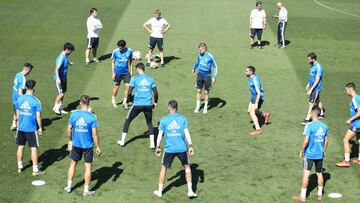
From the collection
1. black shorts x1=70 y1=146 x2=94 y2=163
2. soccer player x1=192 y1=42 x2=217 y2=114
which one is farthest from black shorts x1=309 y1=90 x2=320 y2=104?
black shorts x1=70 y1=146 x2=94 y2=163

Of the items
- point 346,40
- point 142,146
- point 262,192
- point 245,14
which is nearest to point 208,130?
point 142,146

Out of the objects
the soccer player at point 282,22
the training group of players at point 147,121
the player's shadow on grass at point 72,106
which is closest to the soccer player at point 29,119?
the training group of players at point 147,121

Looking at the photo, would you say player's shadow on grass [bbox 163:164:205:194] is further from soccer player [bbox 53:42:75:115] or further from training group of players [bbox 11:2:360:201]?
soccer player [bbox 53:42:75:115]

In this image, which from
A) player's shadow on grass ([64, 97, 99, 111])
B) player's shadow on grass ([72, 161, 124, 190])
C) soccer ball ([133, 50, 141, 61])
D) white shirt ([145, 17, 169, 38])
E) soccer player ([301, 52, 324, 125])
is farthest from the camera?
soccer ball ([133, 50, 141, 61])

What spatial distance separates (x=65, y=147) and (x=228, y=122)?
5.51 m

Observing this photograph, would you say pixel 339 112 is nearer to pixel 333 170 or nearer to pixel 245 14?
pixel 333 170

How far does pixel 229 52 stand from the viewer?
86.3ft

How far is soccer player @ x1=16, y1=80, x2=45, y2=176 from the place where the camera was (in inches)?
562

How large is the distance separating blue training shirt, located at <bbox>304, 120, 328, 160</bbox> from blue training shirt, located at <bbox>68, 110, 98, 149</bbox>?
16.9ft

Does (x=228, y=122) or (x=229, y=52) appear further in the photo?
(x=229, y=52)

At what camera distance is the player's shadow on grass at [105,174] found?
14358mm

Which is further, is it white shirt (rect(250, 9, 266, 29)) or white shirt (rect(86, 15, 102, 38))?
white shirt (rect(250, 9, 266, 29))

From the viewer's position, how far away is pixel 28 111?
14.3m

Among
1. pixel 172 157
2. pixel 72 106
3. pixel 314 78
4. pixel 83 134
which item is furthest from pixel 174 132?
pixel 72 106
